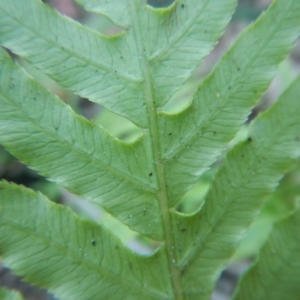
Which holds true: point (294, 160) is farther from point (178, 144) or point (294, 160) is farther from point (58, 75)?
point (58, 75)

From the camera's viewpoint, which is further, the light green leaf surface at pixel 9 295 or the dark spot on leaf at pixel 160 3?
the dark spot on leaf at pixel 160 3

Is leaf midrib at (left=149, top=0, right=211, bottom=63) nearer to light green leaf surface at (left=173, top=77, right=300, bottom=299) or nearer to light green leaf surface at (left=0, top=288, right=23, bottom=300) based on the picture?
light green leaf surface at (left=173, top=77, right=300, bottom=299)

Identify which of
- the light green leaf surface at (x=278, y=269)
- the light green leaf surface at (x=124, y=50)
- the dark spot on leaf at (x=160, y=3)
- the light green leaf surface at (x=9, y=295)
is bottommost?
the light green leaf surface at (x=9, y=295)

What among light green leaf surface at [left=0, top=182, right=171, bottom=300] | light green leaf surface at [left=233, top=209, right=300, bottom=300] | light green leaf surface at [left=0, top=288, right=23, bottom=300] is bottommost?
light green leaf surface at [left=0, top=288, right=23, bottom=300]

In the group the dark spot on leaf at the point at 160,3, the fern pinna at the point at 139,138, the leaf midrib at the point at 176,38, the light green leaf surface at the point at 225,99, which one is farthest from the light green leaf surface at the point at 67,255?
the dark spot on leaf at the point at 160,3

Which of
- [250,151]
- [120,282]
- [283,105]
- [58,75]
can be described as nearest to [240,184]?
[250,151]

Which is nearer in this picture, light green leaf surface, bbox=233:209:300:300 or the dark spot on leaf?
light green leaf surface, bbox=233:209:300:300

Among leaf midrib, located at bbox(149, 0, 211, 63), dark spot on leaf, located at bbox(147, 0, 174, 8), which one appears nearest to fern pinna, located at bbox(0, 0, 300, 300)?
leaf midrib, located at bbox(149, 0, 211, 63)

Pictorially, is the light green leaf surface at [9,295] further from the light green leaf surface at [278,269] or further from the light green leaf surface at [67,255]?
the light green leaf surface at [278,269]
